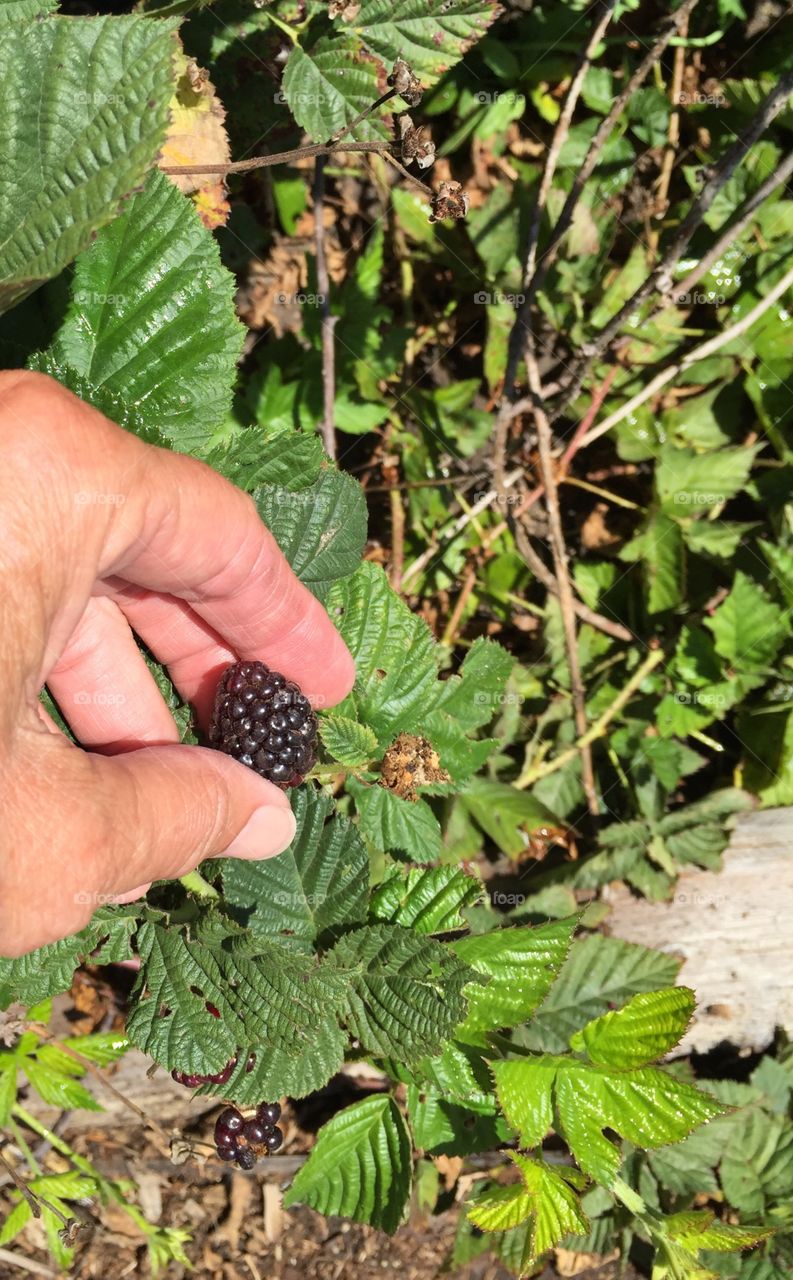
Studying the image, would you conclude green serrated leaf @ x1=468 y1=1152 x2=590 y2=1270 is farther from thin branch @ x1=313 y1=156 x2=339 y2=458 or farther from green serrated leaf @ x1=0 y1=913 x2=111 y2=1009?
thin branch @ x1=313 y1=156 x2=339 y2=458

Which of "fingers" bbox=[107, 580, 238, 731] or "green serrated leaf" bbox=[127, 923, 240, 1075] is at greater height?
"fingers" bbox=[107, 580, 238, 731]

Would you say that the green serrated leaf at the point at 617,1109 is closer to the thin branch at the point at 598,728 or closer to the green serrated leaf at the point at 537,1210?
the green serrated leaf at the point at 537,1210

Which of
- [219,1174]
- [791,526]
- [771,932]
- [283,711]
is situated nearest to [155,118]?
[283,711]

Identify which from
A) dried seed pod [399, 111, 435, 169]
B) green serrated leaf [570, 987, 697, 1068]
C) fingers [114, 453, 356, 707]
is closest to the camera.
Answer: fingers [114, 453, 356, 707]

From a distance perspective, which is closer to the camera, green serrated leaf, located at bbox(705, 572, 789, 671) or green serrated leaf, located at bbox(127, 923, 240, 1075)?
green serrated leaf, located at bbox(127, 923, 240, 1075)

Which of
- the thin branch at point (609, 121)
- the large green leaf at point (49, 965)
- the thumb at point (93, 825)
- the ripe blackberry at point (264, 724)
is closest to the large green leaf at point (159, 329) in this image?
the ripe blackberry at point (264, 724)

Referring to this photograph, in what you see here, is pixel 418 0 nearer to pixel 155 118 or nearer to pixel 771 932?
pixel 155 118

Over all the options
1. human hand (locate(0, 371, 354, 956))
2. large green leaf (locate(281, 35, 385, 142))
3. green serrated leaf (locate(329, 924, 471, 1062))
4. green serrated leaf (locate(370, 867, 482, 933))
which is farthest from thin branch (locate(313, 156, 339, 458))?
green serrated leaf (locate(329, 924, 471, 1062))

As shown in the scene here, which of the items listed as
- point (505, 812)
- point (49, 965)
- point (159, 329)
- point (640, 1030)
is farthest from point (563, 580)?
point (49, 965)
